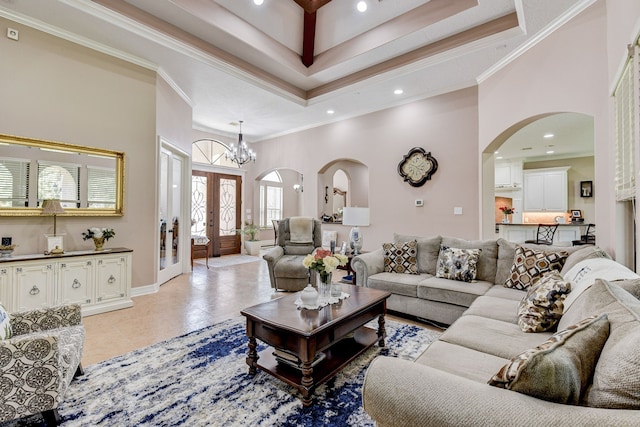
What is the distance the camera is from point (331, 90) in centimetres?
536

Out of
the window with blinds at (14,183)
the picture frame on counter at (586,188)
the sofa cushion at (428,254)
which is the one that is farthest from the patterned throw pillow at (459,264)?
the picture frame on counter at (586,188)

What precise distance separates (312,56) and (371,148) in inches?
82.2

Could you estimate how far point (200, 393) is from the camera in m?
2.00

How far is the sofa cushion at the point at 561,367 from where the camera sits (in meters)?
0.90

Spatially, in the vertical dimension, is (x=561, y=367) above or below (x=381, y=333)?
above

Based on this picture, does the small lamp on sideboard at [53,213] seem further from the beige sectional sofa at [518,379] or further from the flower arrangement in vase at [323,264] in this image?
the beige sectional sofa at [518,379]

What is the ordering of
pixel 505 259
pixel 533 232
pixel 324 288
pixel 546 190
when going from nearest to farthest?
pixel 324 288, pixel 505 259, pixel 533 232, pixel 546 190

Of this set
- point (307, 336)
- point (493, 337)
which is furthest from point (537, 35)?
point (307, 336)

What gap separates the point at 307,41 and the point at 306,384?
16.3 ft

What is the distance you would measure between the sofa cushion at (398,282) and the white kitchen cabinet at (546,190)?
7192mm

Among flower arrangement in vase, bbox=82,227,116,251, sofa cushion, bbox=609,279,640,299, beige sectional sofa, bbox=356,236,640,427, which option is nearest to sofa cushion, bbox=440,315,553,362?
beige sectional sofa, bbox=356,236,640,427

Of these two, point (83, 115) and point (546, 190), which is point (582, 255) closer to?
point (83, 115)

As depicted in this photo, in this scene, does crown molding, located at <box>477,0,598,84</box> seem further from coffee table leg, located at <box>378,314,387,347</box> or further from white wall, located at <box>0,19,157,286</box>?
white wall, located at <box>0,19,157,286</box>

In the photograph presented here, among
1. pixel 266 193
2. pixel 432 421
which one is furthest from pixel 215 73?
pixel 266 193
